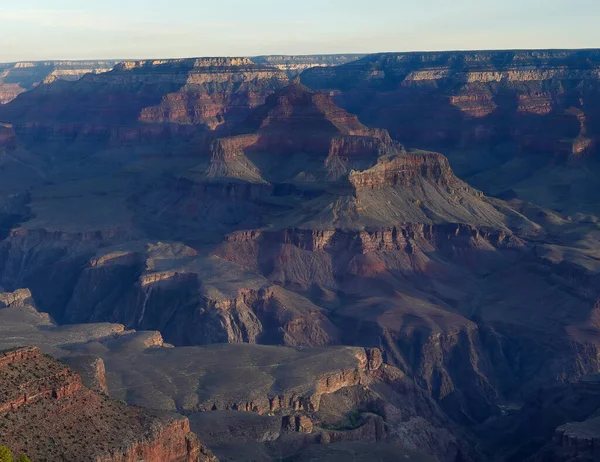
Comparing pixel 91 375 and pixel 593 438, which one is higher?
pixel 91 375

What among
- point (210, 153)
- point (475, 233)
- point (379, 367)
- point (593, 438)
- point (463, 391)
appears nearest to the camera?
point (593, 438)

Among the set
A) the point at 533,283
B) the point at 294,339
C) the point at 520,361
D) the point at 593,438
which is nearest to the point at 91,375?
the point at 593,438

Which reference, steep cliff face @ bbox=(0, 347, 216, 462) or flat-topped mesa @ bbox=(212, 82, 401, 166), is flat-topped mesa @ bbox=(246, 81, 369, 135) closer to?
flat-topped mesa @ bbox=(212, 82, 401, 166)

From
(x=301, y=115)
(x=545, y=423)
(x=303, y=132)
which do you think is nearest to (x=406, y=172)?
(x=303, y=132)

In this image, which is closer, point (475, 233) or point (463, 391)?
point (463, 391)

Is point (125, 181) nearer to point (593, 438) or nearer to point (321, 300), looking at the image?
point (321, 300)

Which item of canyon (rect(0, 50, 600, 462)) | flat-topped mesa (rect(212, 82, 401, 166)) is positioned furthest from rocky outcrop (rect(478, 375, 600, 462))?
flat-topped mesa (rect(212, 82, 401, 166))

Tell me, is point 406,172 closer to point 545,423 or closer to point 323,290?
point 323,290
